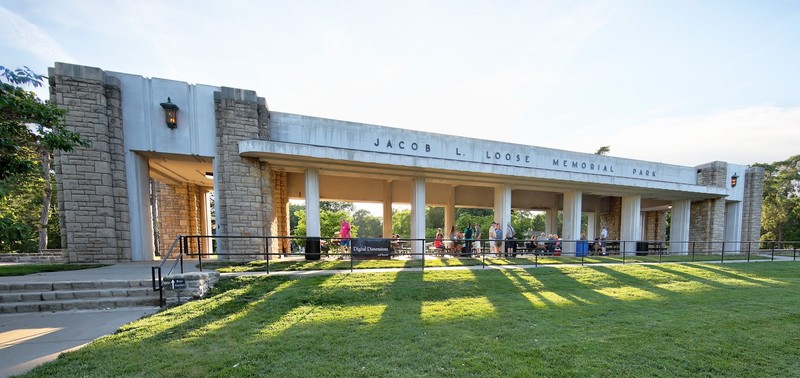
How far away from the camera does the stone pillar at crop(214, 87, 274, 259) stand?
27.7 feet

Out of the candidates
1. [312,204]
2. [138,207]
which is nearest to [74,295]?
[138,207]

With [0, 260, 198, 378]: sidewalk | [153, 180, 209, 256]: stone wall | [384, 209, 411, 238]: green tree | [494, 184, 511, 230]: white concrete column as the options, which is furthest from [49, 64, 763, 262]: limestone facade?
[384, 209, 411, 238]: green tree

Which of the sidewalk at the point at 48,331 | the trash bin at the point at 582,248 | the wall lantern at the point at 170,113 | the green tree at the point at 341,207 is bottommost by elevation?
the sidewalk at the point at 48,331

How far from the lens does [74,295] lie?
4895 mm

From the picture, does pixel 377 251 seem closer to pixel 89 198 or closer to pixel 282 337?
pixel 282 337

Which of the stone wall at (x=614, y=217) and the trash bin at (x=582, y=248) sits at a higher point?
the stone wall at (x=614, y=217)

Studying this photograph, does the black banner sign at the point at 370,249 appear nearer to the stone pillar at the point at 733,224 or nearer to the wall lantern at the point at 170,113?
the wall lantern at the point at 170,113

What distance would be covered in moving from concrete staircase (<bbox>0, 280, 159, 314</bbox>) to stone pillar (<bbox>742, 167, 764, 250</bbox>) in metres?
28.2

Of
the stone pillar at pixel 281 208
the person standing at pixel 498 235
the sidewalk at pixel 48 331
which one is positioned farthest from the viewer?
the person standing at pixel 498 235

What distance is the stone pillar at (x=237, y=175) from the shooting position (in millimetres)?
8438

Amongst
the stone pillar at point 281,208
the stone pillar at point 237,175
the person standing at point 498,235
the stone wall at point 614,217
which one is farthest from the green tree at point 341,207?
the stone pillar at point 237,175

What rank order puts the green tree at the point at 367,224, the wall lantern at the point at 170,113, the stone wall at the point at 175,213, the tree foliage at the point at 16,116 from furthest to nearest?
the green tree at the point at 367,224, the stone wall at the point at 175,213, the wall lantern at the point at 170,113, the tree foliage at the point at 16,116

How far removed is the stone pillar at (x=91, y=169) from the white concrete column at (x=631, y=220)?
861 inches

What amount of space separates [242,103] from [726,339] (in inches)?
455
